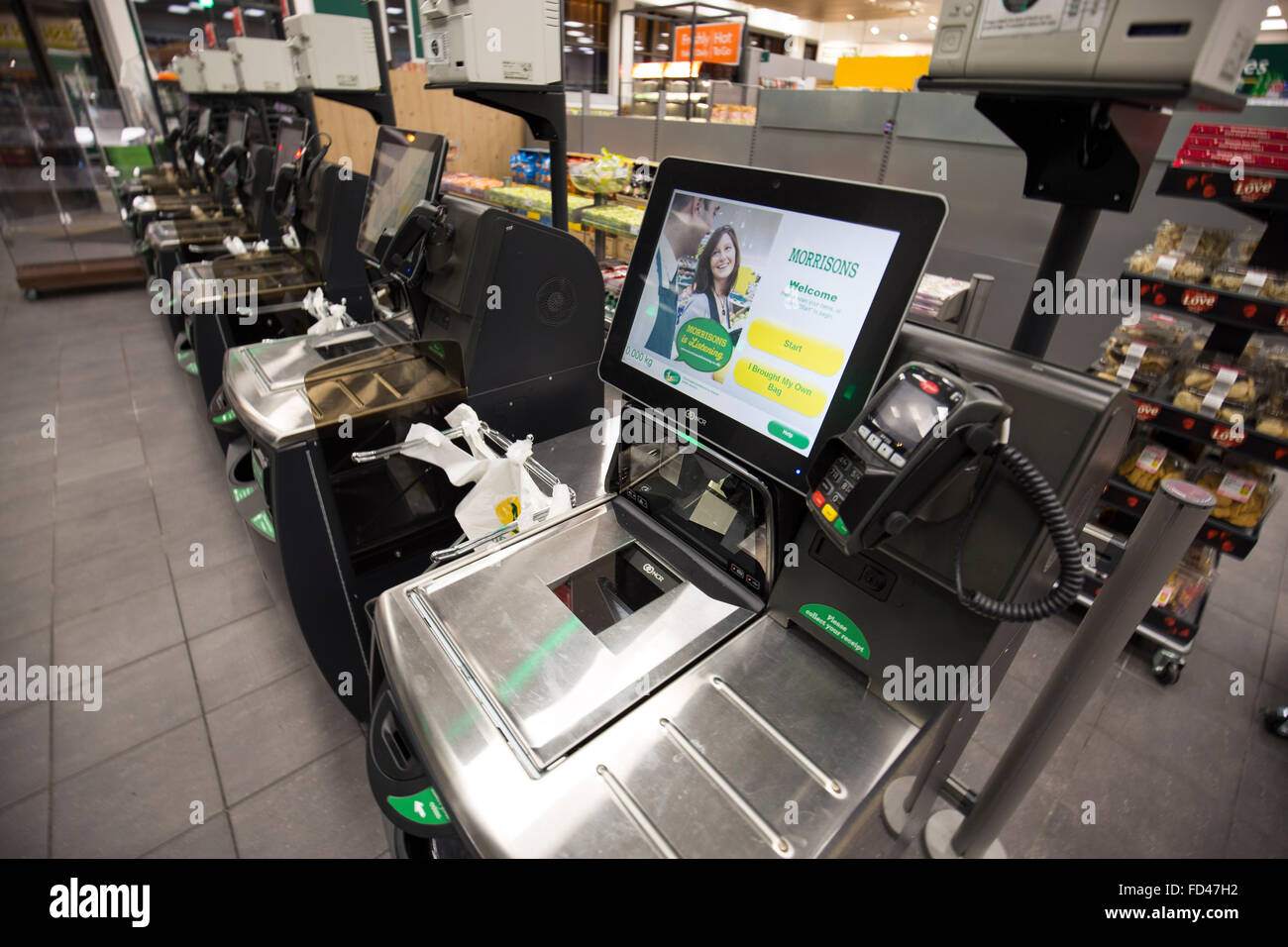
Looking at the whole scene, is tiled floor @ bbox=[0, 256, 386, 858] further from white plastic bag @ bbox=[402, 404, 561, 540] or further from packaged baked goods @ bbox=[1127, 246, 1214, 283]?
packaged baked goods @ bbox=[1127, 246, 1214, 283]

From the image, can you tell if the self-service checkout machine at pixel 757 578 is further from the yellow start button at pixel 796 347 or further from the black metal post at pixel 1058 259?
the black metal post at pixel 1058 259

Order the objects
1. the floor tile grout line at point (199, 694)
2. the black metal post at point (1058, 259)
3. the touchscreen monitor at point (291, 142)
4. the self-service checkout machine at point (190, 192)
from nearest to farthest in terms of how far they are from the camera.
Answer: the black metal post at point (1058, 259)
the floor tile grout line at point (199, 694)
the touchscreen monitor at point (291, 142)
the self-service checkout machine at point (190, 192)

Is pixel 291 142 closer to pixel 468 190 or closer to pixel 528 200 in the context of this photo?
pixel 468 190

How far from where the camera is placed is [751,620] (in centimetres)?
101

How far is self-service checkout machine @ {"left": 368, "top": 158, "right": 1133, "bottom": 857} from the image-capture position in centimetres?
70

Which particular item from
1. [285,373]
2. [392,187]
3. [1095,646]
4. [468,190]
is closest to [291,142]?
[468,190]

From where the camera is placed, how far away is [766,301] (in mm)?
915

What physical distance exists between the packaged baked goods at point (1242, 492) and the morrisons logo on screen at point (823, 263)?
2.11 metres

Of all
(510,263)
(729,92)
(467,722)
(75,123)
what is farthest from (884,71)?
(75,123)

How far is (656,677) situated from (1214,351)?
243 centimetres

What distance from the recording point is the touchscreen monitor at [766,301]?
785mm

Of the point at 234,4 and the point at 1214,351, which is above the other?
the point at 234,4

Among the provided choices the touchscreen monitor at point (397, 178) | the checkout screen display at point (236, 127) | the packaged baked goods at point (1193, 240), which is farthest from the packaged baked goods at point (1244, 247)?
the checkout screen display at point (236, 127)

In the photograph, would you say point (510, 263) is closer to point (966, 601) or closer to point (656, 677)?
point (656, 677)
